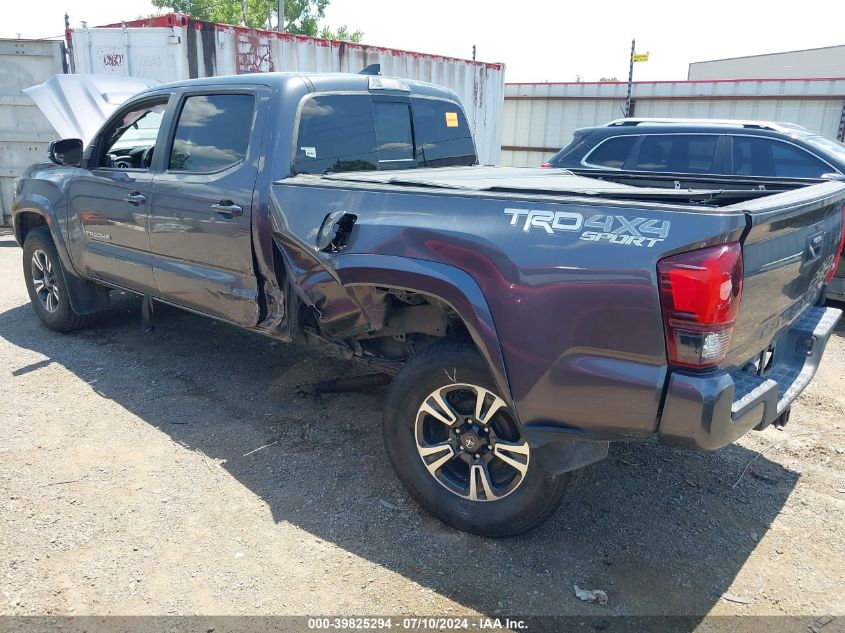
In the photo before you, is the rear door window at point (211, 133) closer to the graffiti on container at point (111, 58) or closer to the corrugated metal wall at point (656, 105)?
the graffiti on container at point (111, 58)

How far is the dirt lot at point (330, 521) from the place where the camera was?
2.70 meters

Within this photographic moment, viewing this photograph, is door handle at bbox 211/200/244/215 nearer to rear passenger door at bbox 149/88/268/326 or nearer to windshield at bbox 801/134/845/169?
rear passenger door at bbox 149/88/268/326

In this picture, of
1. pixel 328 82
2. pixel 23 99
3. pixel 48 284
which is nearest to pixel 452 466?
pixel 328 82

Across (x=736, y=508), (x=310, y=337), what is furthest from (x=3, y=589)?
(x=736, y=508)

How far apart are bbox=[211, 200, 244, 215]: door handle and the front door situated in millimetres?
825

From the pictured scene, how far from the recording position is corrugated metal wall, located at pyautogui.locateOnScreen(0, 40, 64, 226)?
33.4ft

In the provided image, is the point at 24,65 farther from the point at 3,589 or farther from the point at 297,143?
the point at 3,589

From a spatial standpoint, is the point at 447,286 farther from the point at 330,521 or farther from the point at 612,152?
the point at 612,152

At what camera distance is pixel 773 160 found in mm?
6203

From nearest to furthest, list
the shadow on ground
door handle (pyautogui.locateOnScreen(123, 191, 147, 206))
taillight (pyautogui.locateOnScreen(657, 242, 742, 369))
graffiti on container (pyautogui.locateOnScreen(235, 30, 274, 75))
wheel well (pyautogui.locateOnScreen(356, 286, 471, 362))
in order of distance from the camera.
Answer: taillight (pyautogui.locateOnScreen(657, 242, 742, 369))
the shadow on ground
wheel well (pyautogui.locateOnScreen(356, 286, 471, 362))
door handle (pyautogui.locateOnScreen(123, 191, 147, 206))
graffiti on container (pyautogui.locateOnScreen(235, 30, 274, 75))

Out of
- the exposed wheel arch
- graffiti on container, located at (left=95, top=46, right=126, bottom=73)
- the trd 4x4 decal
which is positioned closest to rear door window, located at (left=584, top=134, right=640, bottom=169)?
the exposed wheel arch

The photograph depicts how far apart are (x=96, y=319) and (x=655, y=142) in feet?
18.5

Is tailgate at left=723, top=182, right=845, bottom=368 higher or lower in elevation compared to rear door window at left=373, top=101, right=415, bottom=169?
lower

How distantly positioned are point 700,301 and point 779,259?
63cm
